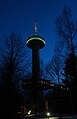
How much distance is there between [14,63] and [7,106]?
5.01 meters

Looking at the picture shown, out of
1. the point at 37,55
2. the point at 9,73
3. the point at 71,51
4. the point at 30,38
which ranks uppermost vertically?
the point at 30,38

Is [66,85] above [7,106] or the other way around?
above

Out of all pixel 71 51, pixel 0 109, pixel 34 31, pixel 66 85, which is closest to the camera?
pixel 0 109

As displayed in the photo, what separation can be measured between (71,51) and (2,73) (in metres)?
6.50

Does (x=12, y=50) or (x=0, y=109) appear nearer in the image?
(x=0, y=109)

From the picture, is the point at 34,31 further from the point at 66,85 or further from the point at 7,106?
the point at 7,106

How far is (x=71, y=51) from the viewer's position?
1919cm

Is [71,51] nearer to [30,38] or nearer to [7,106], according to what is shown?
[7,106]

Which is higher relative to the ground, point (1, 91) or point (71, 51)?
point (71, 51)

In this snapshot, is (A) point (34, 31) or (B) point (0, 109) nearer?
(B) point (0, 109)

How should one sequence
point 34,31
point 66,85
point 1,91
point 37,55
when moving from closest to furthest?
1. point 1,91
2. point 66,85
3. point 37,55
4. point 34,31

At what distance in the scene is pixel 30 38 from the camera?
9706cm

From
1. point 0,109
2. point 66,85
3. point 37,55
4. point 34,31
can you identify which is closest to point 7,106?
point 0,109

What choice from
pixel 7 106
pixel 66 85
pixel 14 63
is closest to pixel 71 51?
pixel 14 63
